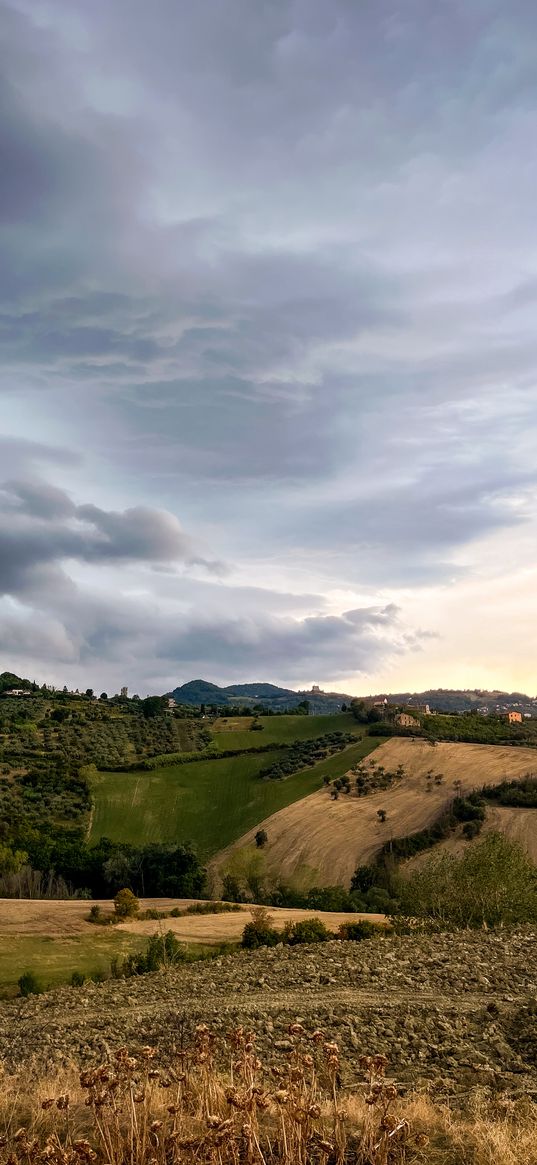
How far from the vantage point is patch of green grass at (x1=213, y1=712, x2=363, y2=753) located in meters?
129

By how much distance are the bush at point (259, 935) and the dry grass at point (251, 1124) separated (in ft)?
108

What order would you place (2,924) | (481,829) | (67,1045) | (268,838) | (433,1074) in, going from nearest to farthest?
(433,1074), (67,1045), (2,924), (481,829), (268,838)

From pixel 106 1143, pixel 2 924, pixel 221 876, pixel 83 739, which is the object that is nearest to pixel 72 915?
pixel 2 924

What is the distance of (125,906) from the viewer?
2219 inches

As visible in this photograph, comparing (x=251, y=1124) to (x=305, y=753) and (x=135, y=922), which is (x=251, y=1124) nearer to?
(x=135, y=922)

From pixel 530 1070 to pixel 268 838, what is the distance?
79.1 metres

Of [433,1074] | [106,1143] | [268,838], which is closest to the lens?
[106,1143]

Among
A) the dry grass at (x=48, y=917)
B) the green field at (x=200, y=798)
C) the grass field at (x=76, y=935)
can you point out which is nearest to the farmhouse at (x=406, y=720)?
the green field at (x=200, y=798)

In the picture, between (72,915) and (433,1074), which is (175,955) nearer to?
(72,915)

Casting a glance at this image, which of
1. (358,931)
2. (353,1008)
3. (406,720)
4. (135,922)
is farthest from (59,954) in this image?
(406,720)

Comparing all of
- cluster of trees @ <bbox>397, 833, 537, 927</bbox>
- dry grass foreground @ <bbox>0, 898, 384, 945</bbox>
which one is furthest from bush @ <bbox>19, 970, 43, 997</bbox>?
cluster of trees @ <bbox>397, 833, 537, 927</bbox>

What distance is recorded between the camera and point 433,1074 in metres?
14.7

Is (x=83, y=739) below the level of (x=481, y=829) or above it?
above

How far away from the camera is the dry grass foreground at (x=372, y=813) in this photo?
83375 millimetres
